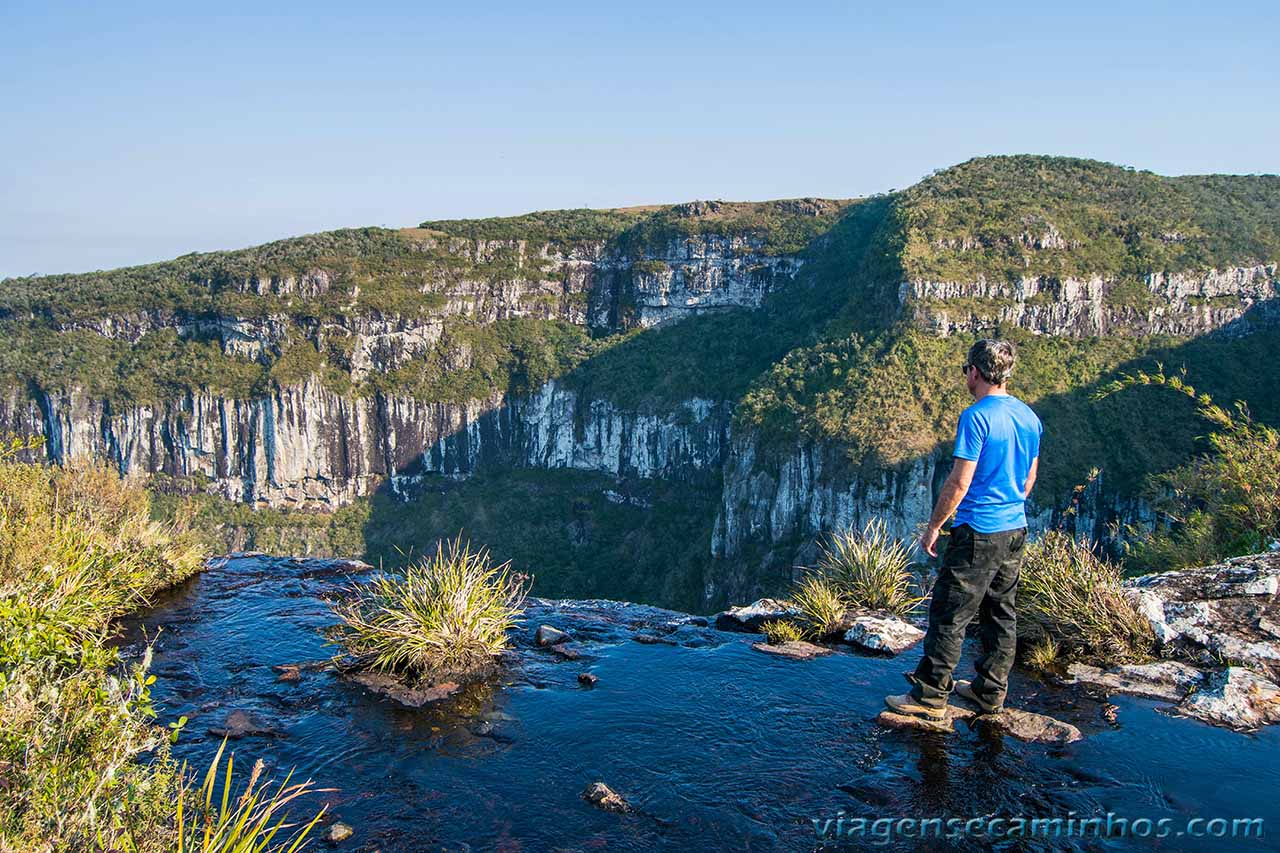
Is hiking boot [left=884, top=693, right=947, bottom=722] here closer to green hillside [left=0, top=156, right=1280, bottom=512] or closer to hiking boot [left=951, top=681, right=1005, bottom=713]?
hiking boot [left=951, top=681, right=1005, bottom=713]

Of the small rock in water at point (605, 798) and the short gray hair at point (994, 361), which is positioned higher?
the short gray hair at point (994, 361)

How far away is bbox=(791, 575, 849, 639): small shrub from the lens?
8.50 m

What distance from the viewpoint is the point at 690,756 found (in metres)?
5.69

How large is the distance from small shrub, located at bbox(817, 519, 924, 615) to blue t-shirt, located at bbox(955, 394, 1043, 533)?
3.77 metres

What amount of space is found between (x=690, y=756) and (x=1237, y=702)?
14.3 ft

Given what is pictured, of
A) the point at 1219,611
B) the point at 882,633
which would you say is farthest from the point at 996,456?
the point at 1219,611

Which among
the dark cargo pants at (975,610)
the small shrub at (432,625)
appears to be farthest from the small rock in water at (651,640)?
the dark cargo pants at (975,610)

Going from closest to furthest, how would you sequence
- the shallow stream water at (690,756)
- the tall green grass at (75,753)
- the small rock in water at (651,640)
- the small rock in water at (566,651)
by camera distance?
the tall green grass at (75,753) → the shallow stream water at (690,756) → the small rock in water at (566,651) → the small rock in water at (651,640)

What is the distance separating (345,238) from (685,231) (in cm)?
3986

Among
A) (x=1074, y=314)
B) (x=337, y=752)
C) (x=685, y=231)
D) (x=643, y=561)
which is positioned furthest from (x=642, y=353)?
(x=337, y=752)

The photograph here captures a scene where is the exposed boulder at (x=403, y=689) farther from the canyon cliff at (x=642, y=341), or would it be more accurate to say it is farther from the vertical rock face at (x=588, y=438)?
the vertical rock face at (x=588, y=438)

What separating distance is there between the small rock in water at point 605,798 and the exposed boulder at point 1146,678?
4.26 meters

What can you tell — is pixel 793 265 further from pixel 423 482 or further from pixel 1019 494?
pixel 1019 494

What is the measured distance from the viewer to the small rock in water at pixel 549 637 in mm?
8766
